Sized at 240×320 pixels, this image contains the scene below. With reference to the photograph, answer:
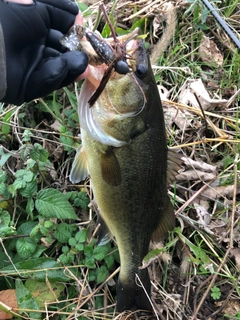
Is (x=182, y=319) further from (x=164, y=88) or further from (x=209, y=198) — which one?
(x=164, y=88)

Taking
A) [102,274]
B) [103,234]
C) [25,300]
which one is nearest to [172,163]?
[103,234]

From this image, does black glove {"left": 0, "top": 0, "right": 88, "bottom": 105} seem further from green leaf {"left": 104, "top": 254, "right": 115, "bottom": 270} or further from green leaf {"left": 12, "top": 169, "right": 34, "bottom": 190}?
green leaf {"left": 104, "top": 254, "right": 115, "bottom": 270}

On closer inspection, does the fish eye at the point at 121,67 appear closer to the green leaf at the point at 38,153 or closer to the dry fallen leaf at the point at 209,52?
the green leaf at the point at 38,153

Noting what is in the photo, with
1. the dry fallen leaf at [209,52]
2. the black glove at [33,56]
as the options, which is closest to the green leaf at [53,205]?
the black glove at [33,56]

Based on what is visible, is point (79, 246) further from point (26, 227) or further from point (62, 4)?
point (62, 4)

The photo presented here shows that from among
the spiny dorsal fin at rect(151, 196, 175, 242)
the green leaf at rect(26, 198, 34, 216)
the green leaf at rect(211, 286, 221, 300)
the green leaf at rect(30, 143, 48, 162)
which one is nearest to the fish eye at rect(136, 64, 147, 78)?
the spiny dorsal fin at rect(151, 196, 175, 242)

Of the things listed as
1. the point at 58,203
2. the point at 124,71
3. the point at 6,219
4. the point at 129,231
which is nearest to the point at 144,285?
the point at 129,231
